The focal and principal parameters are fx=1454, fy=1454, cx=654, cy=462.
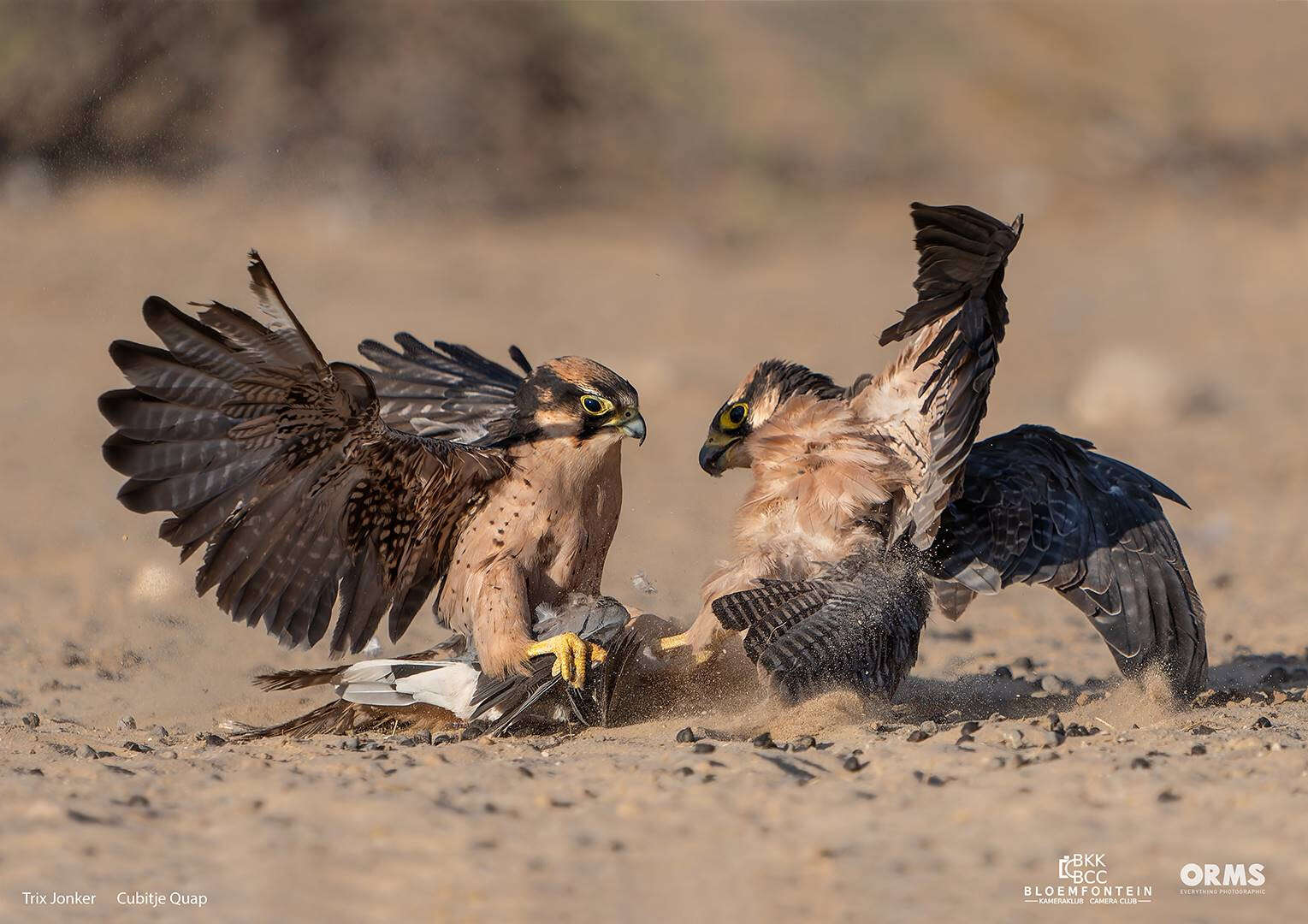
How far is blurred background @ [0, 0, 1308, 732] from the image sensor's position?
9852 mm

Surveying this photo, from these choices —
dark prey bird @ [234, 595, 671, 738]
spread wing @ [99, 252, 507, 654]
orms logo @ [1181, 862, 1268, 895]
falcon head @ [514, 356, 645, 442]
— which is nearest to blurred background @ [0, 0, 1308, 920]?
orms logo @ [1181, 862, 1268, 895]

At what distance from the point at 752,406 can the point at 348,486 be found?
182 centimetres

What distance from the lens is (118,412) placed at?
5.21m

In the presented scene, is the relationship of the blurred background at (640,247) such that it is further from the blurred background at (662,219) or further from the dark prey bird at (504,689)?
the dark prey bird at (504,689)

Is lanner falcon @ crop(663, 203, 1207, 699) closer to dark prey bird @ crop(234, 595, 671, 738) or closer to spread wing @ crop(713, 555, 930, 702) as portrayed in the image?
spread wing @ crop(713, 555, 930, 702)

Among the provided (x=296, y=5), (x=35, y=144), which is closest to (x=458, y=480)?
(x=35, y=144)

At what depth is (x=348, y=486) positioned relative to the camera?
5668mm

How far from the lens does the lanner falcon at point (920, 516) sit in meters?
5.49

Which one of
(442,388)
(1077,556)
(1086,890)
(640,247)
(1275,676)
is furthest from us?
(640,247)

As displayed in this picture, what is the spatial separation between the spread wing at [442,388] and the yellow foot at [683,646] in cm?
176

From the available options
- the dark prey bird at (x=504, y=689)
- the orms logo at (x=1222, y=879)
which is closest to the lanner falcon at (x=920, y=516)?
the dark prey bird at (x=504, y=689)

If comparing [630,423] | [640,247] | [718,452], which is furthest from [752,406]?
[640,247]

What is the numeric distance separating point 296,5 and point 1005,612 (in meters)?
15.9

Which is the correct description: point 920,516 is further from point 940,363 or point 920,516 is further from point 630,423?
point 630,423
